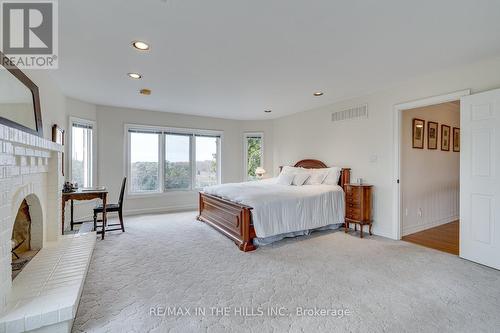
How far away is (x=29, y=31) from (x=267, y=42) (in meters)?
2.25

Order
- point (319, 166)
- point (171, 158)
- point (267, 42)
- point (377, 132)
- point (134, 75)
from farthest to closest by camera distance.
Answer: point (171, 158), point (319, 166), point (377, 132), point (134, 75), point (267, 42)

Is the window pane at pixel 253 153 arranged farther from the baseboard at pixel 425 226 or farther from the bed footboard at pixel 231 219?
the baseboard at pixel 425 226

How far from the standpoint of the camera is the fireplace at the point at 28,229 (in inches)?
92.9

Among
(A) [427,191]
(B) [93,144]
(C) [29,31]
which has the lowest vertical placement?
(A) [427,191]

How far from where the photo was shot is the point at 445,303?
2061mm

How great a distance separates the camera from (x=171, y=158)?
5984 mm

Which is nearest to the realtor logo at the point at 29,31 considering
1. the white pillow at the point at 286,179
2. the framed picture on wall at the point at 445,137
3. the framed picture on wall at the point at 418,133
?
the white pillow at the point at 286,179

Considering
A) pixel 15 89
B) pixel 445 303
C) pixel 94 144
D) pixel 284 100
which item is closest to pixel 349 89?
pixel 284 100

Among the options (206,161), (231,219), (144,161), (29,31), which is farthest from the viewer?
(206,161)

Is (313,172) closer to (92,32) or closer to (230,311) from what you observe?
(230,311)

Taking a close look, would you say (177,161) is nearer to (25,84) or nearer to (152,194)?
(152,194)

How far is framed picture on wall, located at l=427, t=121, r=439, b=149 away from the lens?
431cm

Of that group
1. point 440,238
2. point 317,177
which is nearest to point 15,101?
point 317,177

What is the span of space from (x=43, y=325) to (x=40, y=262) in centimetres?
96
